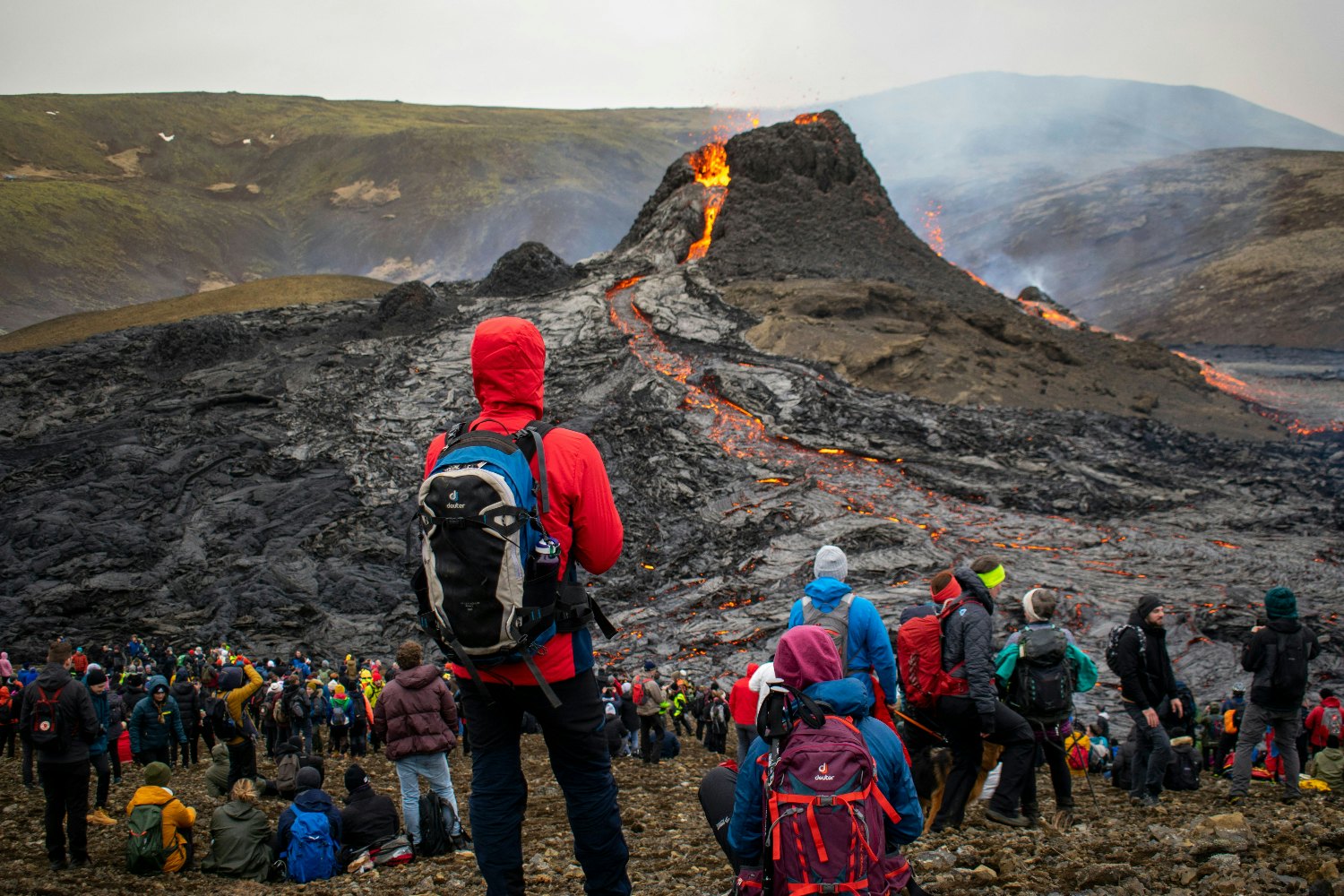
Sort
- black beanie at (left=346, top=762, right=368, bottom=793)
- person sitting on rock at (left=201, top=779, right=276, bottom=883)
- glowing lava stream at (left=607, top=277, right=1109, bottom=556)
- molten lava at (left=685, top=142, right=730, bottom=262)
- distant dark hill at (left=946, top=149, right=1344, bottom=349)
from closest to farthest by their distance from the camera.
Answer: person sitting on rock at (left=201, top=779, right=276, bottom=883) → black beanie at (left=346, top=762, right=368, bottom=793) → glowing lava stream at (left=607, top=277, right=1109, bottom=556) → molten lava at (left=685, top=142, right=730, bottom=262) → distant dark hill at (left=946, top=149, right=1344, bottom=349)

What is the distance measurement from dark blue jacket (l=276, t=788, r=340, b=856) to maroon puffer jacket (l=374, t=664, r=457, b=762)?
0.59 m

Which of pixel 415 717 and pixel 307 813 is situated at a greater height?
pixel 415 717

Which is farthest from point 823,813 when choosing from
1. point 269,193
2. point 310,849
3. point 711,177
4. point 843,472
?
point 269,193

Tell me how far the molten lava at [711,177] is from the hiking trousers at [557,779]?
134 feet

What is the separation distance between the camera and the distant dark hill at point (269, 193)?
8900cm

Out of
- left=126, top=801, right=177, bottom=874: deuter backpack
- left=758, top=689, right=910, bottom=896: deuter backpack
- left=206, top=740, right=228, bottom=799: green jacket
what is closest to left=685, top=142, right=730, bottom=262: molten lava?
left=206, top=740, right=228, bottom=799: green jacket

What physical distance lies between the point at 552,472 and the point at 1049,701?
178 inches

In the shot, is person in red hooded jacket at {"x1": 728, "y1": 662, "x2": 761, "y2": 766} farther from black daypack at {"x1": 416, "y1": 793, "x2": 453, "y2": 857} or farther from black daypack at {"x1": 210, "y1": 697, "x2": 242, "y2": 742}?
black daypack at {"x1": 210, "y1": 697, "x2": 242, "y2": 742}

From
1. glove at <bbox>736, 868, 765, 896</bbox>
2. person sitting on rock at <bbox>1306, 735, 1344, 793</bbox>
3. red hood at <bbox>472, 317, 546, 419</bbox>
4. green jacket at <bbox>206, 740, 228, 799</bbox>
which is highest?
red hood at <bbox>472, 317, 546, 419</bbox>

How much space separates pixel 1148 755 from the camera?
8188 millimetres

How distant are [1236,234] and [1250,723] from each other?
87.7m

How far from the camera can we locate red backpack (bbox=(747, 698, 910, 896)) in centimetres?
369

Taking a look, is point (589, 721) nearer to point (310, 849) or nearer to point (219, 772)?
point (310, 849)

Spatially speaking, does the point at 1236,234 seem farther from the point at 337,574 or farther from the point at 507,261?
the point at 337,574
